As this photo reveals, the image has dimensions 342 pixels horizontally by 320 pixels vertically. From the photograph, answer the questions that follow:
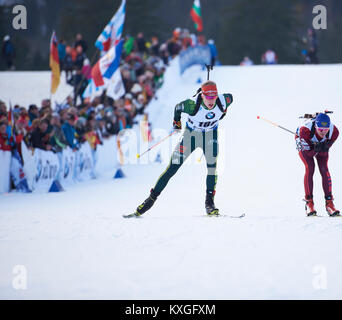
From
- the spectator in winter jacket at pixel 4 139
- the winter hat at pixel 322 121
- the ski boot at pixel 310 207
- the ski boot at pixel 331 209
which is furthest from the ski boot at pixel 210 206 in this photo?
the spectator in winter jacket at pixel 4 139

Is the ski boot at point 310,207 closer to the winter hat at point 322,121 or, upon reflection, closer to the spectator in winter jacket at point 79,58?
the winter hat at point 322,121

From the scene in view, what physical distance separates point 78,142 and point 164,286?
9.29 m

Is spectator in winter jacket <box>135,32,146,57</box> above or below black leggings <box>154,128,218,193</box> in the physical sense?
above

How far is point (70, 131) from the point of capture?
1305 centimetres

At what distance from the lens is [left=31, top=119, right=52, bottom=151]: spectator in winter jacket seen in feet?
38.9

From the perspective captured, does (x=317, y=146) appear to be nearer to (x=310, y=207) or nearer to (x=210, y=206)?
(x=310, y=207)

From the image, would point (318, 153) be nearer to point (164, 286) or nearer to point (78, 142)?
point (164, 286)

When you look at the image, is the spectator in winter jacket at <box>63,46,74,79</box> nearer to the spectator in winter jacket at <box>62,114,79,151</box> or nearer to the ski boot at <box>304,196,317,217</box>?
the spectator in winter jacket at <box>62,114,79,151</box>

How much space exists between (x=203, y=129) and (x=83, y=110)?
7.33 metres

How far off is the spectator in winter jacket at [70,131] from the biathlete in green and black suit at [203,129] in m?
5.57

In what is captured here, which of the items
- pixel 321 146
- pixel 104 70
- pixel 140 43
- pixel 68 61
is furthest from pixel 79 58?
pixel 321 146

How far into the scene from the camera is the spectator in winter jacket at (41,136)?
1184 cm

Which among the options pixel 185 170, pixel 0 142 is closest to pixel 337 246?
pixel 0 142

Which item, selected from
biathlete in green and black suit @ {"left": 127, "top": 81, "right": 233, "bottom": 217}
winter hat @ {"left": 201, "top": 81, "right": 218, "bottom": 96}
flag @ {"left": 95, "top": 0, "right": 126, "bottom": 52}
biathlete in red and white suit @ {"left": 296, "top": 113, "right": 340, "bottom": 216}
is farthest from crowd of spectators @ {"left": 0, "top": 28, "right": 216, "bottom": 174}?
biathlete in red and white suit @ {"left": 296, "top": 113, "right": 340, "bottom": 216}
